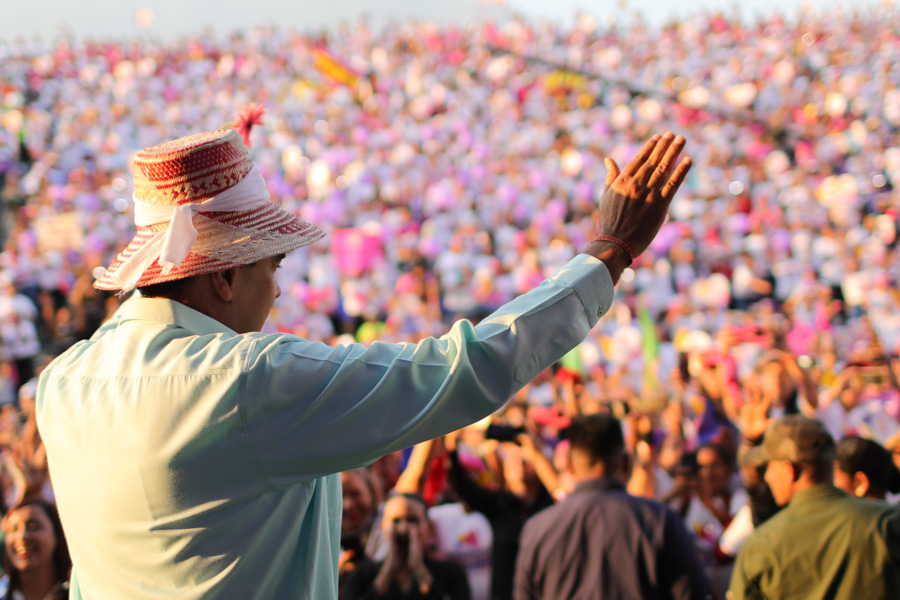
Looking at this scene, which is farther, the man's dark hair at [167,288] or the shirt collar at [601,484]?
the shirt collar at [601,484]

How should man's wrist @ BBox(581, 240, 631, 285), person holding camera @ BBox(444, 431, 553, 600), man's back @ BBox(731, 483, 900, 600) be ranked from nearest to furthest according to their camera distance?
man's wrist @ BBox(581, 240, 631, 285) < man's back @ BBox(731, 483, 900, 600) < person holding camera @ BBox(444, 431, 553, 600)

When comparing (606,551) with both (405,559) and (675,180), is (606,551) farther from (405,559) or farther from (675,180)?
(675,180)

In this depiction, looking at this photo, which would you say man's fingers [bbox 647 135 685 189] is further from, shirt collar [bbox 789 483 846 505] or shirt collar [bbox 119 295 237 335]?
shirt collar [bbox 789 483 846 505]

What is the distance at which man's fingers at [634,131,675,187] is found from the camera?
134 centimetres

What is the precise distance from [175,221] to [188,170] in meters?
0.11

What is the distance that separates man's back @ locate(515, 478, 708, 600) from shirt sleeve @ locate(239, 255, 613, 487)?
1.76 meters

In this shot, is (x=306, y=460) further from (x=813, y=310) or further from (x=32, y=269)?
(x=32, y=269)

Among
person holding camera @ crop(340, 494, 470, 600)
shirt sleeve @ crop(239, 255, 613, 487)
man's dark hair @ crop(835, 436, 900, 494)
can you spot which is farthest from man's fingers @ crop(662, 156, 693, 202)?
person holding camera @ crop(340, 494, 470, 600)

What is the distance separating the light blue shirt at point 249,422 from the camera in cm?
117

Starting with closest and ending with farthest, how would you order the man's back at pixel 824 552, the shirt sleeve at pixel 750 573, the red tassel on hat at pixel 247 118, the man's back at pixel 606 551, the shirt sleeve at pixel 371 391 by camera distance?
the shirt sleeve at pixel 371 391, the red tassel on hat at pixel 247 118, the man's back at pixel 824 552, the shirt sleeve at pixel 750 573, the man's back at pixel 606 551

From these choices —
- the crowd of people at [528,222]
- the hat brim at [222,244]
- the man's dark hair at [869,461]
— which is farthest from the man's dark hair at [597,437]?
the hat brim at [222,244]

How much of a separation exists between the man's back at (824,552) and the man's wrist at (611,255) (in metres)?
1.64

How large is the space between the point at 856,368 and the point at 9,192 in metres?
12.5

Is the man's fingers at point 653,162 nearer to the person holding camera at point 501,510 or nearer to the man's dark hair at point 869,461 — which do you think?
the man's dark hair at point 869,461
